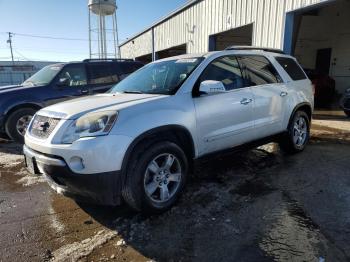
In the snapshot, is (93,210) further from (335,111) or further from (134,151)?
(335,111)

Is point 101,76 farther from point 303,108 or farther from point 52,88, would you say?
point 303,108

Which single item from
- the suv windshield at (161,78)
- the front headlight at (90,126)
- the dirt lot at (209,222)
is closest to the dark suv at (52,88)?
the dirt lot at (209,222)

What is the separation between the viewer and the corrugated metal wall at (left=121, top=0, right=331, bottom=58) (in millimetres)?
9743

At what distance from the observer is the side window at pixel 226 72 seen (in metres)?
4.25

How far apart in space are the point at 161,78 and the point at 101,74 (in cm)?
429

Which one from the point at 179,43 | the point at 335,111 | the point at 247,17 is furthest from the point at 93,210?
the point at 179,43

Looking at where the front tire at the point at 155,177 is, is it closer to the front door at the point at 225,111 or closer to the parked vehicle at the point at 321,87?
the front door at the point at 225,111

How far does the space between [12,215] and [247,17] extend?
9.81 metres

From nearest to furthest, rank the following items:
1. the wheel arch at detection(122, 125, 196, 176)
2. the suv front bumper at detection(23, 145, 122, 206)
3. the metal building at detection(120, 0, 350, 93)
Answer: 1. the suv front bumper at detection(23, 145, 122, 206)
2. the wheel arch at detection(122, 125, 196, 176)
3. the metal building at detection(120, 0, 350, 93)

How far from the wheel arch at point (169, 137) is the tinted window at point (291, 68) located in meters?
2.66

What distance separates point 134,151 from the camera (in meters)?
3.31

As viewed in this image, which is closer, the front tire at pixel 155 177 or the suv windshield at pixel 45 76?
the front tire at pixel 155 177

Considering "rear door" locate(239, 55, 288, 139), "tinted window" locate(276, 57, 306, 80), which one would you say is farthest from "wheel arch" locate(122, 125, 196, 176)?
"tinted window" locate(276, 57, 306, 80)

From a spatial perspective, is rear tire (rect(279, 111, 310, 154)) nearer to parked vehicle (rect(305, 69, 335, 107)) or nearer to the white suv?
Result: the white suv
